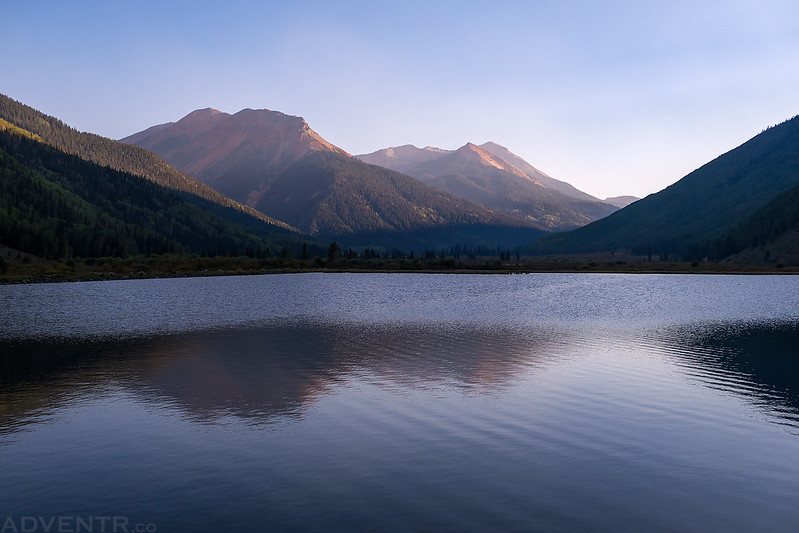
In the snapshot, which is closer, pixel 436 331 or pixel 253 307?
pixel 436 331

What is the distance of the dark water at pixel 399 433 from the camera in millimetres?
14922

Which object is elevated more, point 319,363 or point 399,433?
point 399,433

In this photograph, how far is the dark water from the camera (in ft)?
49.0

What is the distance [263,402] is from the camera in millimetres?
26109

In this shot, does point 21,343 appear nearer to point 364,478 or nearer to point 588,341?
point 364,478

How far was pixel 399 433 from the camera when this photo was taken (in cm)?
2167

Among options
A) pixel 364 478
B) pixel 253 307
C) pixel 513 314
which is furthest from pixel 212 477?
pixel 253 307

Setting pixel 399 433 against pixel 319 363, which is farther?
pixel 319 363

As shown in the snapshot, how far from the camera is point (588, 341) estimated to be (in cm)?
4659

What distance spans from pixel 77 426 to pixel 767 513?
23.3 m

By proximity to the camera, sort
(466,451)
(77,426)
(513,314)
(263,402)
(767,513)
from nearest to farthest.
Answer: (767,513) < (466,451) < (77,426) < (263,402) < (513,314)

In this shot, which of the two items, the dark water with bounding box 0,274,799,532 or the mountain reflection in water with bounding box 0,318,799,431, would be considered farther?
the mountain reflection in water with bounding box 0,318,799,431

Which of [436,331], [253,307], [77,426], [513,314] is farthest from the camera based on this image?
[253,307]

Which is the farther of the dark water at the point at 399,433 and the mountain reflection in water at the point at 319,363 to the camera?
the mountain reflection in water at the point at 319,363
